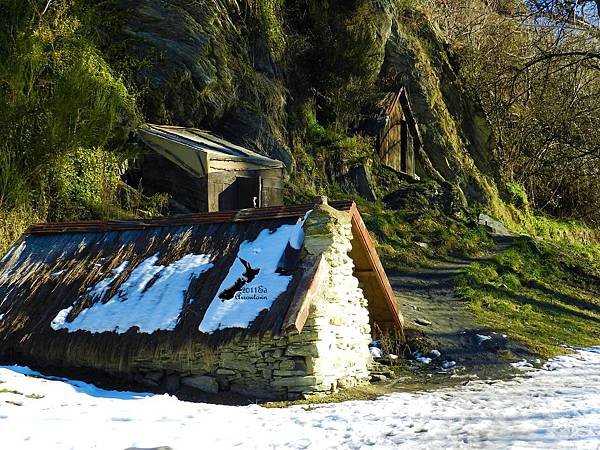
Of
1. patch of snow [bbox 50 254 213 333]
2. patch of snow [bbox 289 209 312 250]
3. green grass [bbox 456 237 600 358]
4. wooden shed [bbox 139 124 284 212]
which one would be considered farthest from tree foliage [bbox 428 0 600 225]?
patch of snow [bbox 50 254 213 333]

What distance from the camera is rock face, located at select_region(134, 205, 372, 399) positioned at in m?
8.45

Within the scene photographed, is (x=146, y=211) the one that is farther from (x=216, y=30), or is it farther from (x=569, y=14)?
(x=569, y=14)

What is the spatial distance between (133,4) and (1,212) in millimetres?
6317

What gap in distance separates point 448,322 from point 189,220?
17.0 feet

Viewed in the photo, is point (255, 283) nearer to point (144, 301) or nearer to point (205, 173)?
point (144, 301)

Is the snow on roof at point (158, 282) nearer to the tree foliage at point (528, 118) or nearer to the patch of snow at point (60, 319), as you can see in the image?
the patch of snow at point (60, 319)

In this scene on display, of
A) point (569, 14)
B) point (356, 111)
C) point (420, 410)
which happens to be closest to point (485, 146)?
point (356, 111)

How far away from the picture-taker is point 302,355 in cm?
844

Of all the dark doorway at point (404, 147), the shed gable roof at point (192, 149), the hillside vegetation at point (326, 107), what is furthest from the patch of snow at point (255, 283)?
the dark doorway at point (404, 147)

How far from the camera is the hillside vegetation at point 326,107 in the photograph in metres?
13.9

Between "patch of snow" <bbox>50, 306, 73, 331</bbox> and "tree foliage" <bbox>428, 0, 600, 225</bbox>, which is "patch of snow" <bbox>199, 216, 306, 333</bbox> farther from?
"tree foliage" <bbox>428, 0, 600, 225</bbox>

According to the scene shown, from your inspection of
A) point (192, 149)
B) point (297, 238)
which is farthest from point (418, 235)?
point (297, 238)

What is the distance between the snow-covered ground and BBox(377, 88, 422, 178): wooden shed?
15354 millimetres

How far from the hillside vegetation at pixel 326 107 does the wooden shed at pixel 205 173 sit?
0.48 metres
